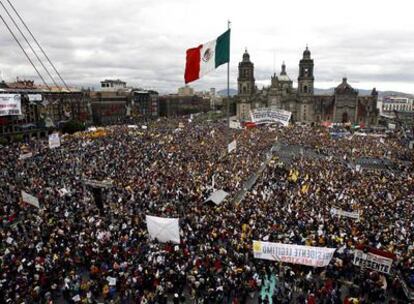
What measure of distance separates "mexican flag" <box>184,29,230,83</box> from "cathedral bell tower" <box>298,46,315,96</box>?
81969mm

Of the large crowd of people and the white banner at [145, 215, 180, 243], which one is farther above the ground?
the white banner at [145, 215, 180, 243]

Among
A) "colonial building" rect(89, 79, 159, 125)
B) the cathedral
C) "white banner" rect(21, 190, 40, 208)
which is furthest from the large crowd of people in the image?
the cathedral

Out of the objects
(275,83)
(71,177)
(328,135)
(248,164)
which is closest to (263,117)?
(248,164)

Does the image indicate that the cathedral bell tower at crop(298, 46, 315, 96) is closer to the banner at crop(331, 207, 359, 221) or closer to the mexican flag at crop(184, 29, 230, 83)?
the banner at crop(331, 207, 359, 221)

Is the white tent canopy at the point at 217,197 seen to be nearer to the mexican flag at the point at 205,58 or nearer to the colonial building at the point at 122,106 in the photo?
the mexican flag at the point at 205,58

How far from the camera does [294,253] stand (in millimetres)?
11312

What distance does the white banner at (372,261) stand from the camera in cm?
1080

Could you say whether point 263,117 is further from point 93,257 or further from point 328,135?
point 328,135

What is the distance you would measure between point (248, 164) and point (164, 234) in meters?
16.7

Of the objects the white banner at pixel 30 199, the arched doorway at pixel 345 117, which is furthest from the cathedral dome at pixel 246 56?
the white banner at pixel 30 199

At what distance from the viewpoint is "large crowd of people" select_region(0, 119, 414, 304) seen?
421 inches

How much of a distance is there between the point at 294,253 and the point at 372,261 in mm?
2429

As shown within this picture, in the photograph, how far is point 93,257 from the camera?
12070 mm

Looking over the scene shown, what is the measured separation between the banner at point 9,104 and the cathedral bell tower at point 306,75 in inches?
2840
